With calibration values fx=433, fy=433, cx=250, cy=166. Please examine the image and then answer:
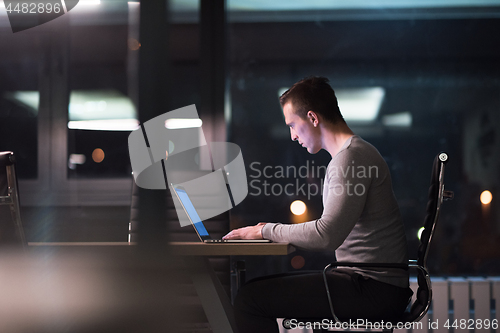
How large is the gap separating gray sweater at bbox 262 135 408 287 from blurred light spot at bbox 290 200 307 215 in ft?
4.99

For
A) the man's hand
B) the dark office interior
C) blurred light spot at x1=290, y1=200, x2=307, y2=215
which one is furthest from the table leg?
blurred light spot at x1=290, y1=200, x2=307, y2=215

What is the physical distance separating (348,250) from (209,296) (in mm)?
540

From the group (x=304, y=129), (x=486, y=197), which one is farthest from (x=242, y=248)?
(x=486, y=197)

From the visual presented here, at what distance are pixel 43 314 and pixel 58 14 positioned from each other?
2.99 meters

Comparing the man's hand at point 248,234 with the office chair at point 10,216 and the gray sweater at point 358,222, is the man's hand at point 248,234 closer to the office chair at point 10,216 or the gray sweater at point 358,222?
the gray sweater at point 358,222

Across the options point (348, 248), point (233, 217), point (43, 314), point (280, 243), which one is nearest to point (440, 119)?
point (233, 217)

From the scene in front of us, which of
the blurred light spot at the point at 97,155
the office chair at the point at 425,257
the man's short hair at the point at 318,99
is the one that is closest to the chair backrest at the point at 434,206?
the office chair at the point at 425,257

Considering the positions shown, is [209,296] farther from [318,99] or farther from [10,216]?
[318,99]

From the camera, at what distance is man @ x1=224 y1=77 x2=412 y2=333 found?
4.97ft

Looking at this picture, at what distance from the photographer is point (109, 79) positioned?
345 centimetres

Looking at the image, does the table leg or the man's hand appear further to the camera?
the man's hand

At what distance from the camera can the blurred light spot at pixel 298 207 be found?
3.19 m

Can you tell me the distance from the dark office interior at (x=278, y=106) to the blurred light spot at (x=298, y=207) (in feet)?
0.10

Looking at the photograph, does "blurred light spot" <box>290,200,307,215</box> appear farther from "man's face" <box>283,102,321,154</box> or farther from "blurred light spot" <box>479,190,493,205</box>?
"man's face" <box>283,102,321,154</box>
